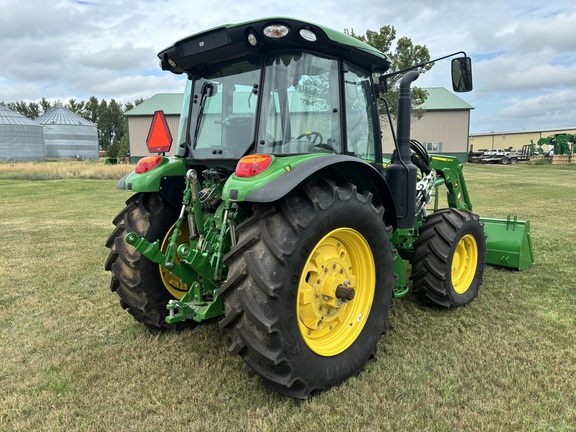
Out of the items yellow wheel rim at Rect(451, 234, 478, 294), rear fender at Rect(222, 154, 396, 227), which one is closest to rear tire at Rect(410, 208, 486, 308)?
yellow wheel rim at Rect(451, 234, 478, 294)

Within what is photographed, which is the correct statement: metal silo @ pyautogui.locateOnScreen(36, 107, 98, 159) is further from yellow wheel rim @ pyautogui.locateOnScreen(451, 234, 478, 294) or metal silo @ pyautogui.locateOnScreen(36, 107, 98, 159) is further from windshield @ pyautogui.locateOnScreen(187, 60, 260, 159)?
yellow wheel rim @ pyautogui.locateOnScreen(451, 234, 478, 294)

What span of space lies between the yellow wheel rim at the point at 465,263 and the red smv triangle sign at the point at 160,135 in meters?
3.12

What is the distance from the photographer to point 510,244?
215 inches

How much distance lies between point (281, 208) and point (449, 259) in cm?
228

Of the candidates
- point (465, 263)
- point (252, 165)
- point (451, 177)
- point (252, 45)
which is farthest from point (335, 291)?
point (451, 177)

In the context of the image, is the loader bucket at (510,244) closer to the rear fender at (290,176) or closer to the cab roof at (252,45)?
the rear fender at (290,176)

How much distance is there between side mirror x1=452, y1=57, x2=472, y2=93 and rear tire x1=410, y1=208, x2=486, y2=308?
134 centimetres

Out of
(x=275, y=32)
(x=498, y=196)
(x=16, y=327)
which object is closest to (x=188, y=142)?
(x=275, y=32)

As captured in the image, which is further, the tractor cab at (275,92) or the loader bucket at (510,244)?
the loader bucket at (510,244)

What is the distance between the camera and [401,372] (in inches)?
119

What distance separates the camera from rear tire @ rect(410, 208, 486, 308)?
4164 mm

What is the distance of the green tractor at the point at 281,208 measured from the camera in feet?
8.38

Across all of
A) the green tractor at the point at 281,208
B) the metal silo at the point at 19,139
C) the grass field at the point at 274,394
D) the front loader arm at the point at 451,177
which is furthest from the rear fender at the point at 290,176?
the metal silo at the point at 19,139

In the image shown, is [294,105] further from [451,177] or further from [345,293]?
[451,177]
